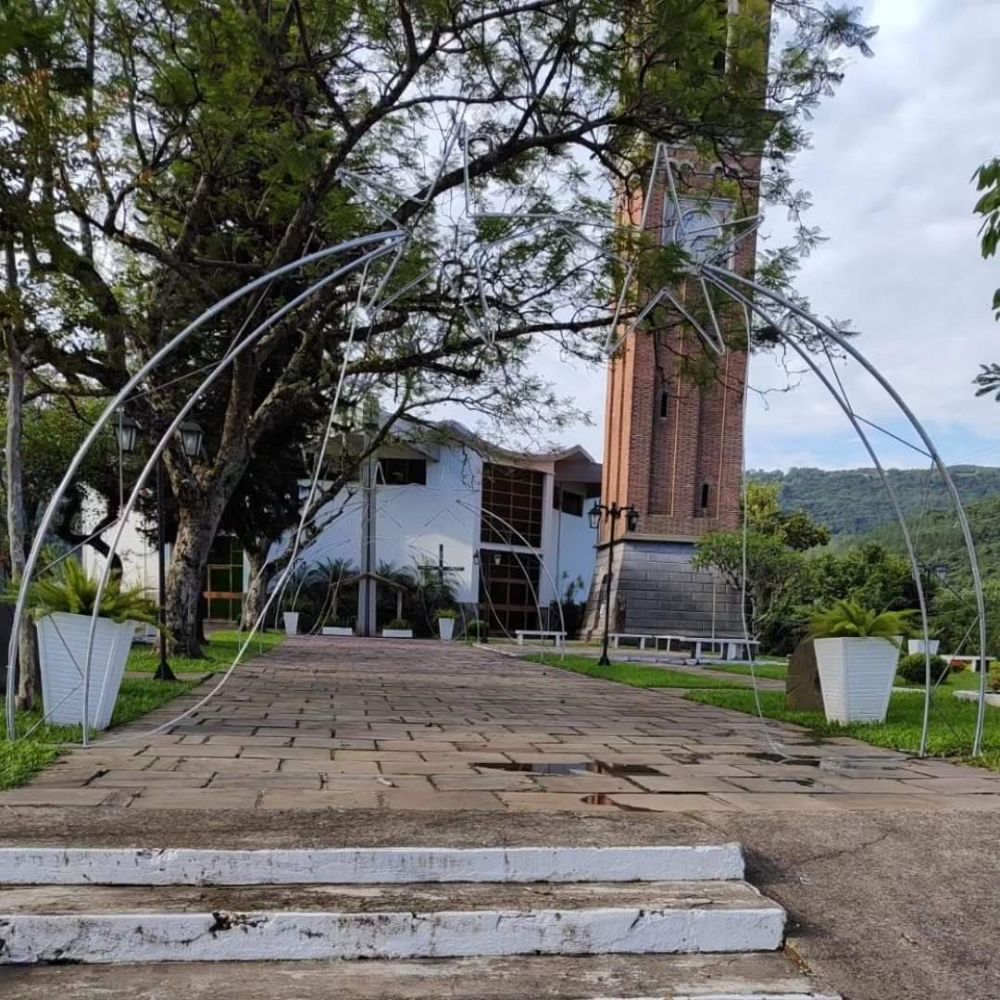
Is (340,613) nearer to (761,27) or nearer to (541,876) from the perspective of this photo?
(761,27)

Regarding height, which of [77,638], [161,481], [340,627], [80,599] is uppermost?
[161,481]

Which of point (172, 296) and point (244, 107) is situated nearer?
point (244, 107)

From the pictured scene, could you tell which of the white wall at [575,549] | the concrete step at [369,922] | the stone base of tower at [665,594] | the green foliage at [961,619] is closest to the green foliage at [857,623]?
the concrete step at [369,922]

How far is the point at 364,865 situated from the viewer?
3223 millimetres

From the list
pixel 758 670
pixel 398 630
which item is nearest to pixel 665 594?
pixel 398 630

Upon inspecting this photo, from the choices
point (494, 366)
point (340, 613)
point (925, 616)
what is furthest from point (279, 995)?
point (340, 613)

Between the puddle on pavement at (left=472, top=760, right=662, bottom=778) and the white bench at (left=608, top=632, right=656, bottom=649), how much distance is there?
1874cm

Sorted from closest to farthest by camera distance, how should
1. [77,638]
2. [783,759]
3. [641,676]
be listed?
[77,638] → [783,759] → [641,676]

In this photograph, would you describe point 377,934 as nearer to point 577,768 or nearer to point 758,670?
point 577,768

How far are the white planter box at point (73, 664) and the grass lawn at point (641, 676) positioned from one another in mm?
7289

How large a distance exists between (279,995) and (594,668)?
1224cm

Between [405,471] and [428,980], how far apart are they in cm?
2847

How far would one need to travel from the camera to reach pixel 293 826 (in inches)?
141

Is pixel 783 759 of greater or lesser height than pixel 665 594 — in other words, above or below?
below
